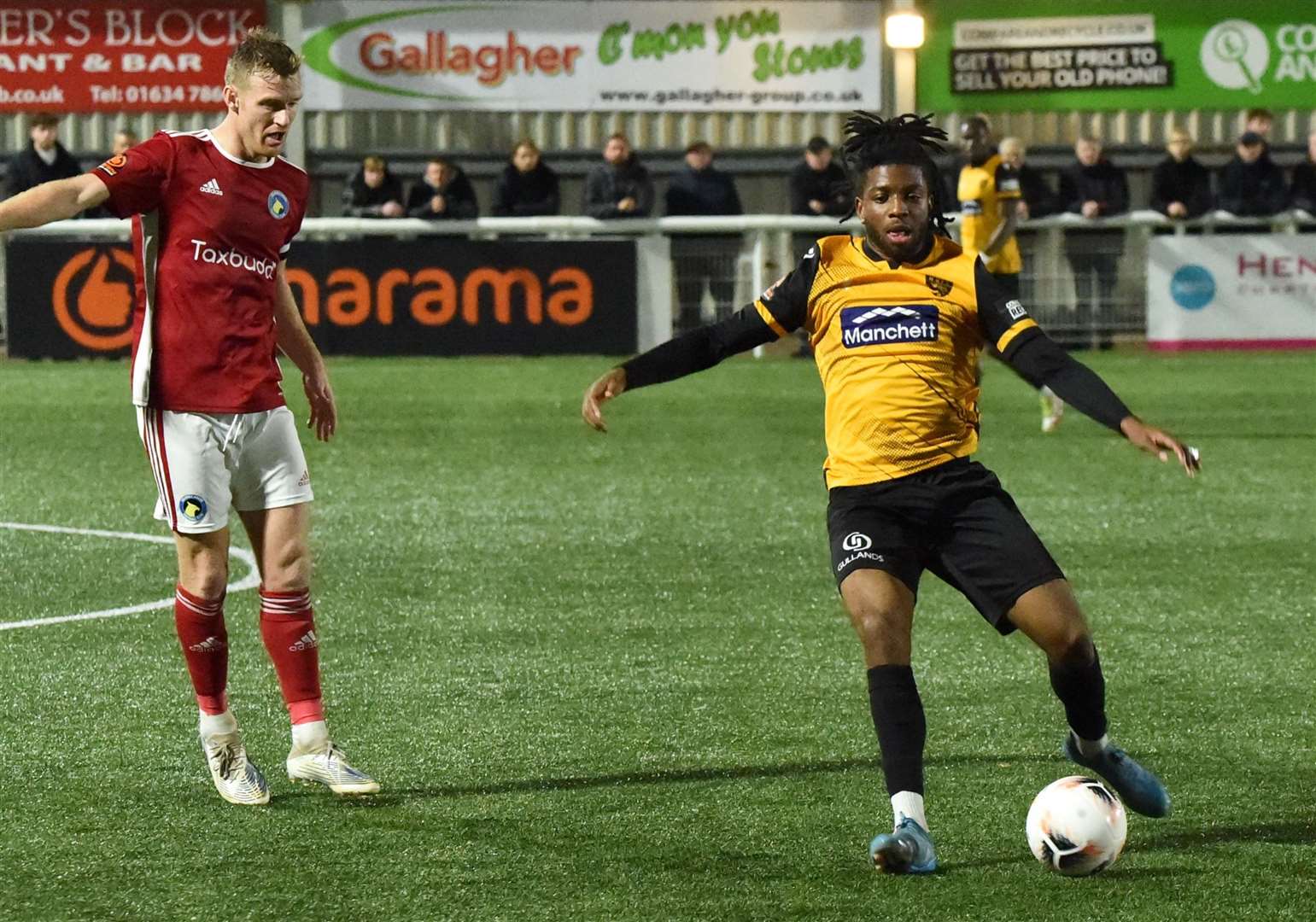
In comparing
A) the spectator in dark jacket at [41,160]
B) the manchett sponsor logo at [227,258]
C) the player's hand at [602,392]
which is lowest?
the player's hand at [602,392]

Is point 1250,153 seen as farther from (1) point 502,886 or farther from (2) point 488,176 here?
(1) point 502,886

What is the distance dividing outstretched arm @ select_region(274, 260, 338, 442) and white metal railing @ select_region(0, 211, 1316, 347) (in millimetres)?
13196

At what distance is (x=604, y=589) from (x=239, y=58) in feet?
12.8

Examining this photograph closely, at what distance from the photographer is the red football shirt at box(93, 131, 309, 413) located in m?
5.62

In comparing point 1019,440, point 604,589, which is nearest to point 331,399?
point 604,589

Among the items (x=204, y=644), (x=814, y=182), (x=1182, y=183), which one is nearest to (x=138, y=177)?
(x=204, y=644)

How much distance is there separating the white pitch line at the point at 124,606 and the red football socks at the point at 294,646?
0.89 metres

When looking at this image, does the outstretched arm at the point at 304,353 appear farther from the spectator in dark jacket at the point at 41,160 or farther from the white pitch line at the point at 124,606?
the spectator in dark jacket at the point at 41,160

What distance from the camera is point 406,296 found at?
1942 cm

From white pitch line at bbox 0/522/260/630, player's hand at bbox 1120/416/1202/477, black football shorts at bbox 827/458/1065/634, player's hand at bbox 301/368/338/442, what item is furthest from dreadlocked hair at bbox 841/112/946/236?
white pitch line at bbox 0/522/260/630

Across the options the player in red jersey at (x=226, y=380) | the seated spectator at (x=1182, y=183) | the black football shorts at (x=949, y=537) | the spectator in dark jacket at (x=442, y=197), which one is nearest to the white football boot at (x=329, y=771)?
the player in red jersey at (x=226, y=380)

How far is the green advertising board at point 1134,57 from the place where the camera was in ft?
81.3

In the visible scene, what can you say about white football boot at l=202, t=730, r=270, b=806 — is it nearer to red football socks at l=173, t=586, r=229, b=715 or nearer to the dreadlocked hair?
red football socks at l=173, t=586, r=229, b=715

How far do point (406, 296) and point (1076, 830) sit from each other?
589 inches
